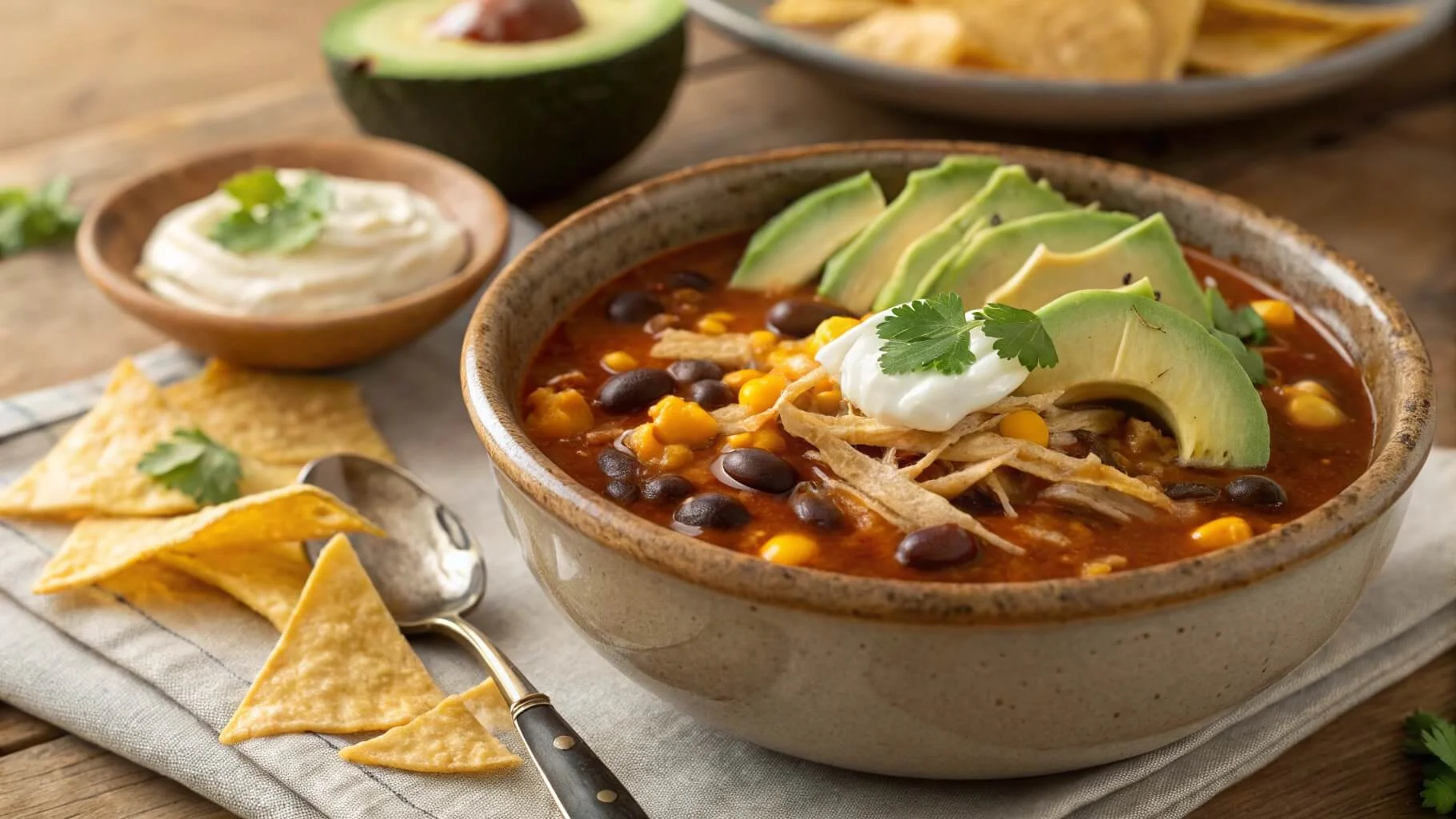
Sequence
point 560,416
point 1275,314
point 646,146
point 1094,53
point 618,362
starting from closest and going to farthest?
point 560,416 → point 618,362 → point 1275,314 → point 1094,53 → point 646,146

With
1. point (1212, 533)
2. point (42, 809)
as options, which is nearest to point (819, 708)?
point (1212, 533)

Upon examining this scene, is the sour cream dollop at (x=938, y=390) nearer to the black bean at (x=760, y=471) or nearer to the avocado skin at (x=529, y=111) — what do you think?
the black bean at (x=760, y=471)

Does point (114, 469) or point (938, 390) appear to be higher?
point (938, 390)

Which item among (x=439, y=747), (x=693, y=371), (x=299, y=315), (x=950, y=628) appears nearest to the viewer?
(x=950, y=628)

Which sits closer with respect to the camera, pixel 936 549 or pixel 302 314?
pixel 936 549

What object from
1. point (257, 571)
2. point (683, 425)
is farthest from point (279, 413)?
A: point (683, 425)

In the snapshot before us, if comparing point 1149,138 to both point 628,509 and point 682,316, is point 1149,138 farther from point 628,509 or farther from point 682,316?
point 628,509

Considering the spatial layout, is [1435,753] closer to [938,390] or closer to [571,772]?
[938,390]

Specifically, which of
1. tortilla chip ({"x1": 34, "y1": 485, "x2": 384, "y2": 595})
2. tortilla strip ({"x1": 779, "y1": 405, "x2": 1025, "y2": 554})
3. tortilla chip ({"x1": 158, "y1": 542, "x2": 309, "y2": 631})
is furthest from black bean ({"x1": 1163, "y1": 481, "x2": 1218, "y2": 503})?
tortilla chip ({"x1": 158, "y1": 542, "x2": 309, "y2": 631})
